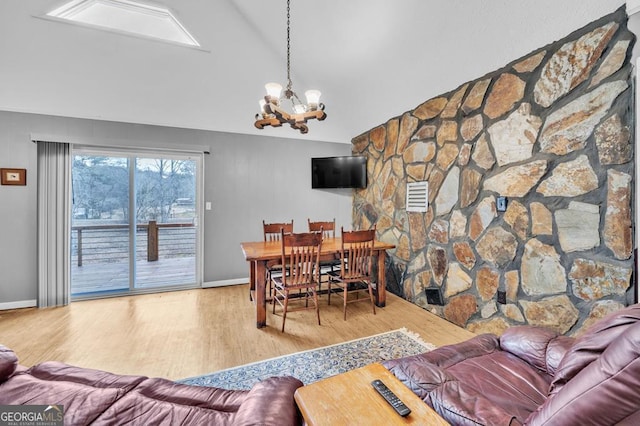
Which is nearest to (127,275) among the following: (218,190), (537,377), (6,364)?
(218,190)

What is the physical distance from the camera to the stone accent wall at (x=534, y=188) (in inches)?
70.2

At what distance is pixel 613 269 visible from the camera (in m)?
1.79

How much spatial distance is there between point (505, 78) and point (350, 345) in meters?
2.73

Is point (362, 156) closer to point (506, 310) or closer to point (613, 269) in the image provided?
point (506, 310)

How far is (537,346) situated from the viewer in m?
1.47

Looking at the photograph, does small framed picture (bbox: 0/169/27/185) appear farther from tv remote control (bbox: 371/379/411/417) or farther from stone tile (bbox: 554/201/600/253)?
stone tile (bbox: 554/201/600/253)

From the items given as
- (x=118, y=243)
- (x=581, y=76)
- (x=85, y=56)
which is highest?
(x=85, y=56)

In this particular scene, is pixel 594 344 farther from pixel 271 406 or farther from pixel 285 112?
pixel 285 112

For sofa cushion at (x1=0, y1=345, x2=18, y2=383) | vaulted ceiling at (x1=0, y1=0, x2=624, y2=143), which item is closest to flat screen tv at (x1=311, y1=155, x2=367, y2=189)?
vaulted ceiling at (x1=0, y1=0, x2=624, y2=143)

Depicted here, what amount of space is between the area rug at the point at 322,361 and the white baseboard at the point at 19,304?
290 centimetres

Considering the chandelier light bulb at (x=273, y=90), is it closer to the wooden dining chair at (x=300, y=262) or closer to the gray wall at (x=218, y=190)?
the wooden dining chair at (x=300, y=262)

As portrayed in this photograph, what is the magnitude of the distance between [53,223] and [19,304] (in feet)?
3.43

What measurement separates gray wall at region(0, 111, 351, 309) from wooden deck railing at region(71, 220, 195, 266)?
332 millimetres

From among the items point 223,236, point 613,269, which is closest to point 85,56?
point 223,236
